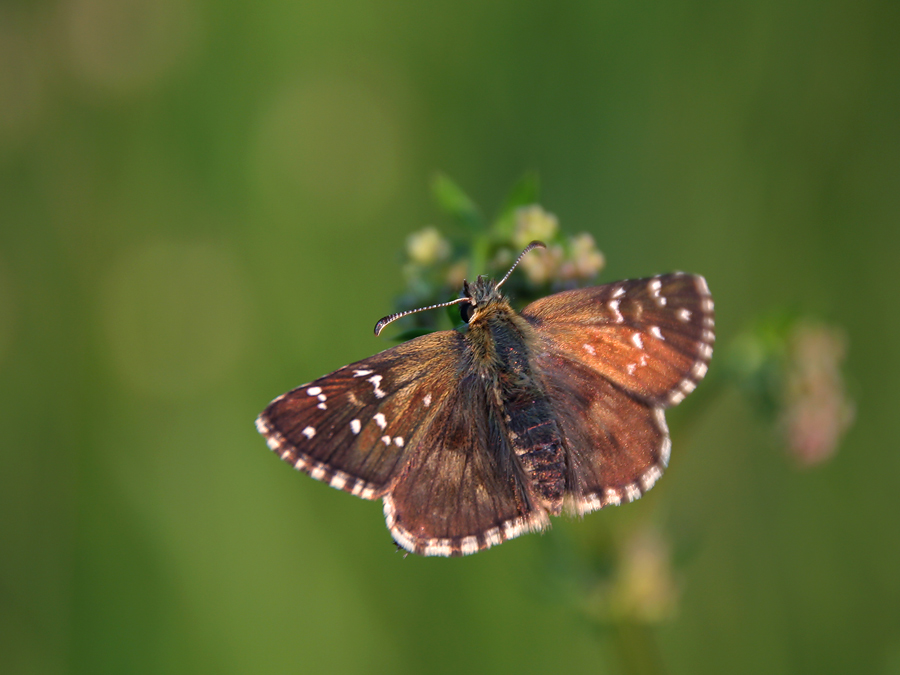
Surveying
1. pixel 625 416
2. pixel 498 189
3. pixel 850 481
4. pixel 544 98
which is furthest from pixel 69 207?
pixel 850 481

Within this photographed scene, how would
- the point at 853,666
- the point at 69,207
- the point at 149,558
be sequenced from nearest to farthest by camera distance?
the point at 853,666
the point at 149,558
the point at 69,207

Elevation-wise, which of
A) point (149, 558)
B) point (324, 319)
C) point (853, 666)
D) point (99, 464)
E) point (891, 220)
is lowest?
point (853, 666)

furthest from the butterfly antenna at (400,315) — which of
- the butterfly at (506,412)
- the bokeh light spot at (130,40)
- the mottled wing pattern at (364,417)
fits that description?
the bokeh light spot at (130,40)

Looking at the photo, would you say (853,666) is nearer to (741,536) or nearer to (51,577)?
(741,536)

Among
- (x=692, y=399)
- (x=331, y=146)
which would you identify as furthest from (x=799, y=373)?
(x=331, y=146)

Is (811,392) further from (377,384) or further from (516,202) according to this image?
(377,384)

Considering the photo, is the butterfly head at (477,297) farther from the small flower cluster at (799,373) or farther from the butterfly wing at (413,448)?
the small flower cluster at (799,373)
